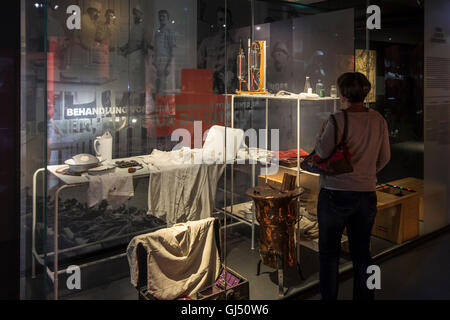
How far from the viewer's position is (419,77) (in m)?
3.90

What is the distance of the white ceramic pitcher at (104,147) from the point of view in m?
2.69

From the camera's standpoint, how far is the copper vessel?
2.74 m

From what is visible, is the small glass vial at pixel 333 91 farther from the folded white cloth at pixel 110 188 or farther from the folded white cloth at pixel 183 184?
the folded white cloth at pixel 110 188

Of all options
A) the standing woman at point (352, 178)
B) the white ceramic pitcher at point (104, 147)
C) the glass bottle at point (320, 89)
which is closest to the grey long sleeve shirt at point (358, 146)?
the standing woman at point (352, 178)

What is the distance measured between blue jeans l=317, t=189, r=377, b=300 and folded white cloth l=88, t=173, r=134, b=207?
1291mm

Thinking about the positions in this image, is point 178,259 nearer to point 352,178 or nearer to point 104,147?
point 104,147

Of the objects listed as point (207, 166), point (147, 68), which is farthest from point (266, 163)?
point (147, 68)

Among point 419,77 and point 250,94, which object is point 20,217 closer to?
point 250,94

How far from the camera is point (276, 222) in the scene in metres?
2.75

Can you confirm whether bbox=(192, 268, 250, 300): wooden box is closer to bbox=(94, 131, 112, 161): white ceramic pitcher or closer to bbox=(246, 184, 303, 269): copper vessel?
bbox=(246, 184, 303, 269): copper vessel

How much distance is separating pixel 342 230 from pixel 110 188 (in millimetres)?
1540

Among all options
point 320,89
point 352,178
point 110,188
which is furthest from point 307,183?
point 110,188

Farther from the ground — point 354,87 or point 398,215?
point 354,87

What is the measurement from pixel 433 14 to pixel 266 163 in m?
→ 2.35
